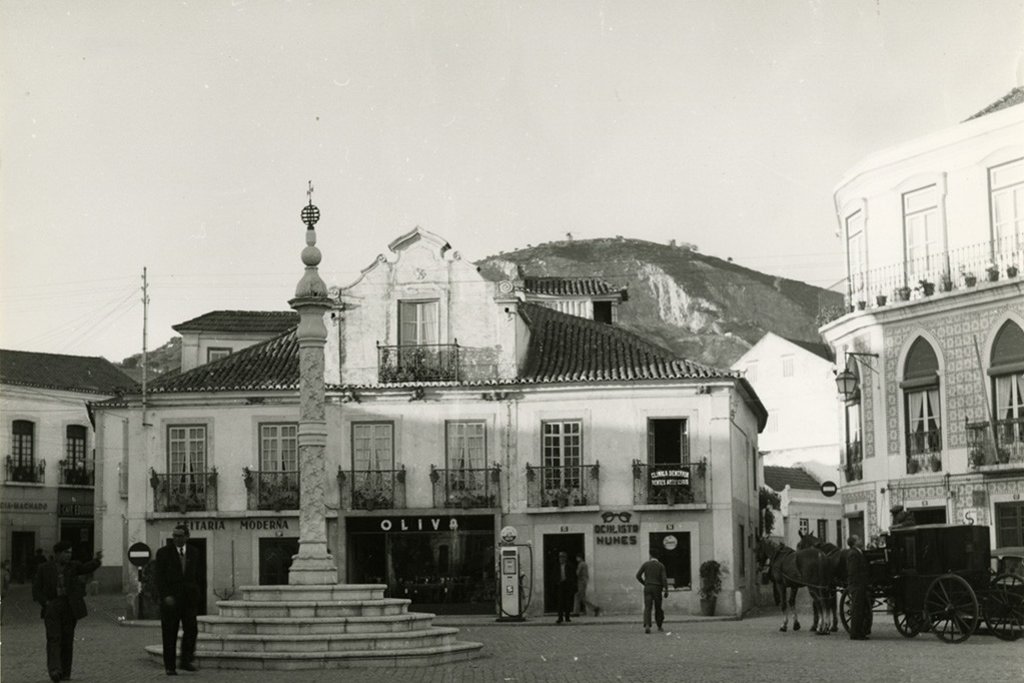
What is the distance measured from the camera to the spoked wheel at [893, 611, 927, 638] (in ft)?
74.6

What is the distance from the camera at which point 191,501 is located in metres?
40.2

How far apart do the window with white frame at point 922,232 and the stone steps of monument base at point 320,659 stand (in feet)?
62.9

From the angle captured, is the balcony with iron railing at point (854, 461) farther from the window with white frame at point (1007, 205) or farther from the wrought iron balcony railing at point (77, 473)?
the wrought iron balcony railing at point (77, 473)

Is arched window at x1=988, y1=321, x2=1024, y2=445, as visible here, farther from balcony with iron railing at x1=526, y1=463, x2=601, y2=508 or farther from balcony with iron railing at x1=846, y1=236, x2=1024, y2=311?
balcony with iron railing at x1=526, y1=463, x2=601, y2=508

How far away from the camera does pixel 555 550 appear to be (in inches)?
1532

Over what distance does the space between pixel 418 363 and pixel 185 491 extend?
22.5ft

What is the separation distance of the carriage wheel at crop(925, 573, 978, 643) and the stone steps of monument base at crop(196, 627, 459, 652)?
23.9ft

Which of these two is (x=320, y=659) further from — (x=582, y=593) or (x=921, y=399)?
(x=921, y=399)

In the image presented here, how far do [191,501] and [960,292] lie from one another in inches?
777

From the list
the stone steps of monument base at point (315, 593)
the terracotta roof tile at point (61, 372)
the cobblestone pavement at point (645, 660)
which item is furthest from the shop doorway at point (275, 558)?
the stone steps of monument base at point (315, 593)

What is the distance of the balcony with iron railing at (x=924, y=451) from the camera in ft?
117

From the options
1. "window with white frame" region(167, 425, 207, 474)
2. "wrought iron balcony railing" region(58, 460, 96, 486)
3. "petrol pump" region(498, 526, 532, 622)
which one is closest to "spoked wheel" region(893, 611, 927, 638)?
"petrol pump" region(498, 526, 532, 622)

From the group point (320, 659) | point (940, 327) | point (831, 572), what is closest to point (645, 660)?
point (320, 659)

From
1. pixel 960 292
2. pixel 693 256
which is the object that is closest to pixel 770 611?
pixel 960 292
